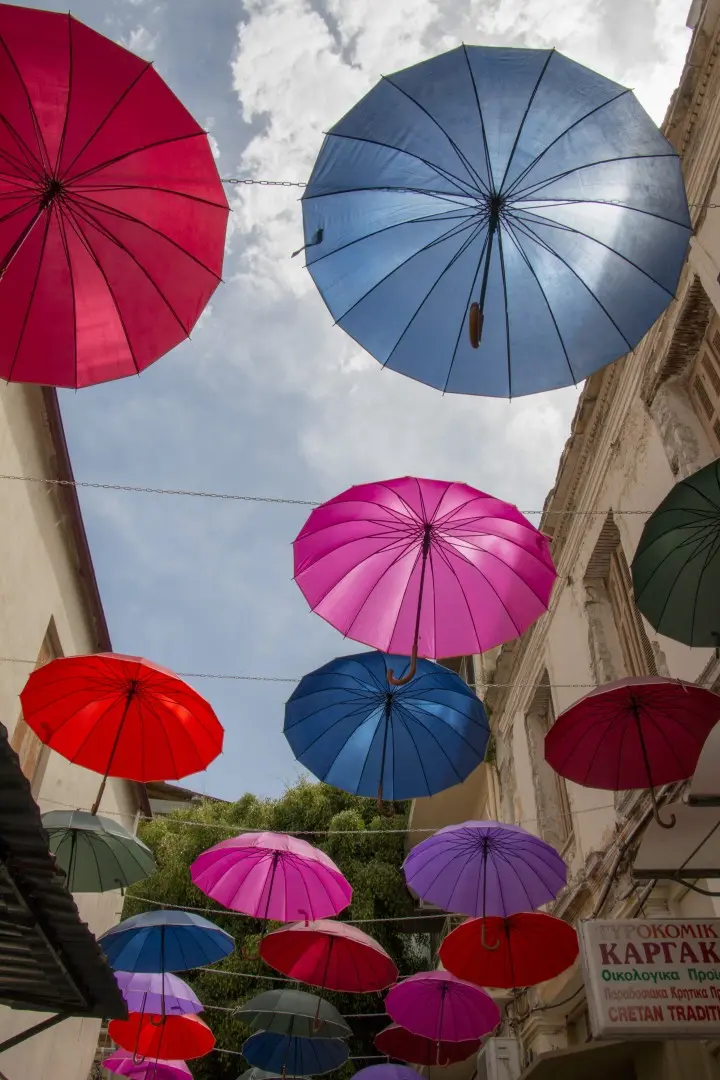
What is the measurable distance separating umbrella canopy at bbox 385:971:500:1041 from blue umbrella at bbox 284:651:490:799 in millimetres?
3757

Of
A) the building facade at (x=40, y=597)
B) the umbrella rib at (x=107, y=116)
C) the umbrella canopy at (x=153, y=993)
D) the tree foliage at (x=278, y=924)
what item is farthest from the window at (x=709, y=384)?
the tree foliage at (x=278, y=924)

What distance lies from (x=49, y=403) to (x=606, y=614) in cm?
693

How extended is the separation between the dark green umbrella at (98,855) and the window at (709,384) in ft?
21.7

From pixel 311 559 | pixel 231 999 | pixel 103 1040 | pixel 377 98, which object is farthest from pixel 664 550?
pixel 103 1040

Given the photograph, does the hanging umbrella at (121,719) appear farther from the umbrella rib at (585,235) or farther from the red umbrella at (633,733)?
the umbrella rib at (585,235)

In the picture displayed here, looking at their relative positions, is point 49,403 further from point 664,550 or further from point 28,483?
point 664,550

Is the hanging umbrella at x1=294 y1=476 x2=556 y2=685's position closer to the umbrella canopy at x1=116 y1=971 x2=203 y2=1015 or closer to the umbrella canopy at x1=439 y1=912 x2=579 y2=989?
the umbrella canopy at x1=439 y1=912 x2=579 y2=989

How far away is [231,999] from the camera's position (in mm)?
16281

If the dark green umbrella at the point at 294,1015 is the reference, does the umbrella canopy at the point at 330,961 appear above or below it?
above

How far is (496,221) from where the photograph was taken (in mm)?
4336

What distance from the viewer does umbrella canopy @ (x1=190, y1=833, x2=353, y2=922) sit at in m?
8.23

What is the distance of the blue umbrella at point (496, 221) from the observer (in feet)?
13.4

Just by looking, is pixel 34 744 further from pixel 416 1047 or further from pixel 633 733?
pixel 633 733

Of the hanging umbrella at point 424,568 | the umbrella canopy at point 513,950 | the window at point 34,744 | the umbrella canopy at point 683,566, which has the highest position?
the window at point 34,744
